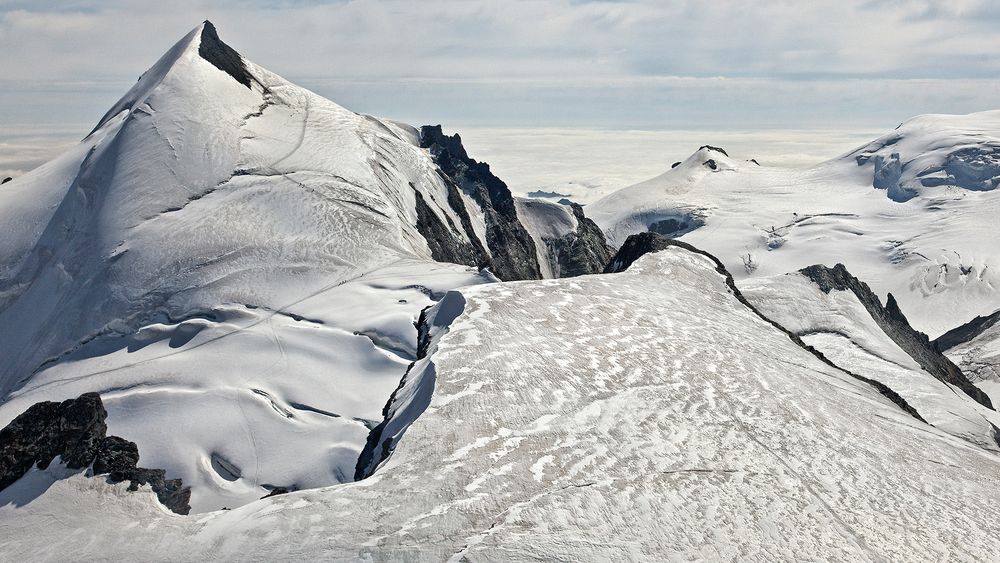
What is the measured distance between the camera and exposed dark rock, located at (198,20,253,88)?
8006 centimetres

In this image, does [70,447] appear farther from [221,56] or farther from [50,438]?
[221,56]

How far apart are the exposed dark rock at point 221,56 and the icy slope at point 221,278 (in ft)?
0.95

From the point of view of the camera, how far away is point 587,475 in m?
23.1

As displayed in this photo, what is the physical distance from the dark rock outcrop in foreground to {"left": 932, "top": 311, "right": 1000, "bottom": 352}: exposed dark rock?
13722 cm

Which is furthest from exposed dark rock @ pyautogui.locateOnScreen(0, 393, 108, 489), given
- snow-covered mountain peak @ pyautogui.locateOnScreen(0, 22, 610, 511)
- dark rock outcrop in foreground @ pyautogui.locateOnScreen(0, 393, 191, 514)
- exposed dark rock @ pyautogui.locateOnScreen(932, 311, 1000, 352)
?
exposed dark rock @ pyautogui.locateOnScreen(932, 311, 1000, 352)

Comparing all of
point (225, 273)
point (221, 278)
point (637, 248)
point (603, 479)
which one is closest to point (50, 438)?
point (603, 479)

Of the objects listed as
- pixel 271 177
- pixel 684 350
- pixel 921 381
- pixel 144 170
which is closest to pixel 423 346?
pixel 684 350

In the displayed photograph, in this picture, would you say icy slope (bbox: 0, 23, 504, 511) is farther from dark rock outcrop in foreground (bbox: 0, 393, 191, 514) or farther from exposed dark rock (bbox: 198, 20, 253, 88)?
dark rock outcrop in foreground (bbox: 0, 393, 191, 514)

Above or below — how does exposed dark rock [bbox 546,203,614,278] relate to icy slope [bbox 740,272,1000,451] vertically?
below

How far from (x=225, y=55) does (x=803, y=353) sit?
2604 inches

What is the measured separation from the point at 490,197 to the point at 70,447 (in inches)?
3381

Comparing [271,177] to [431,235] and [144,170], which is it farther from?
[431,235]

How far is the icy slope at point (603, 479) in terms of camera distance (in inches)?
809

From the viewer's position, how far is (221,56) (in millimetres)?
81750
